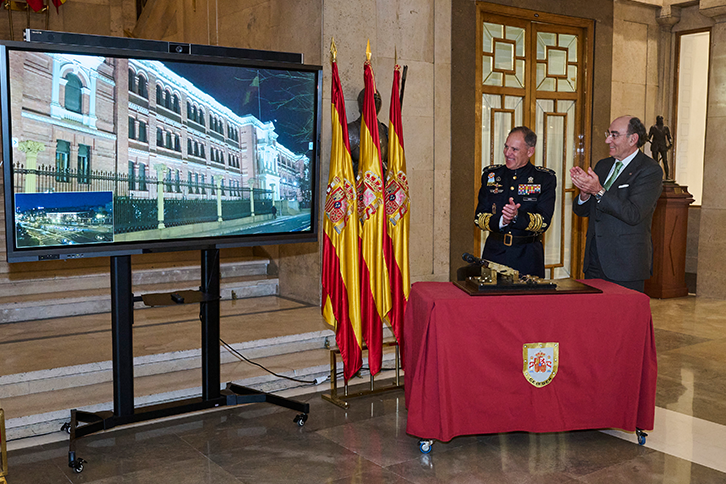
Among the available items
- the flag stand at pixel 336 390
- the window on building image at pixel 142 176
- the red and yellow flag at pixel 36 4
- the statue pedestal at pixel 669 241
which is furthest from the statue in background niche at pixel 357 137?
the red and yellow flag at pixel 36 4

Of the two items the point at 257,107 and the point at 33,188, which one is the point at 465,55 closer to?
the point at 257,107

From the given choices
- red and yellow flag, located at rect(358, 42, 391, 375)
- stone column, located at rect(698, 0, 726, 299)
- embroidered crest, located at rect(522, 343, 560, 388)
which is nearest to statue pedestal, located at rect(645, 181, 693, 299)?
stone column, located at rect(698, 0, 726, 299)

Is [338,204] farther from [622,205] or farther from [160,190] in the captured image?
[622,205]

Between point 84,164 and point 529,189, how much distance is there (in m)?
2.56

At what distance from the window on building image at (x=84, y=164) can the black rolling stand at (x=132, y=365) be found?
459mm

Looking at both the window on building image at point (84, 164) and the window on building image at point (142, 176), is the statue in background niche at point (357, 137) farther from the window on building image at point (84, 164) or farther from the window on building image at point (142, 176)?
the window on building image at point (84, 164)

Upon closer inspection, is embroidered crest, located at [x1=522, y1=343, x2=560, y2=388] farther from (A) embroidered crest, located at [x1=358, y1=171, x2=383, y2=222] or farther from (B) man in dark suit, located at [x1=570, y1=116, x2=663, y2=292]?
(A) embroidered crest, located at [x1=358, y1=171, x2=383, y2=222]

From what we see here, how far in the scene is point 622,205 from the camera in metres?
3.96

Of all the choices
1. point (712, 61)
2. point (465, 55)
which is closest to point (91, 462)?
point (465, 55)

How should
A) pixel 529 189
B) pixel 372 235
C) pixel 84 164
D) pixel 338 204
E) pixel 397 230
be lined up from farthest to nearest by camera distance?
pixel 397 230, pixel 372 235, pixel 338 204, pixel 529 189, pixel 84 164

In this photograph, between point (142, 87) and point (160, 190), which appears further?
point (160, 190)

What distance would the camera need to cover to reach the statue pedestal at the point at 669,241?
7680 millimetres

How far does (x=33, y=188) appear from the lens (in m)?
3.18

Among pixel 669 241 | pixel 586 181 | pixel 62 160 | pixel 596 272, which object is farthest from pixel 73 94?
pixel 669 241
